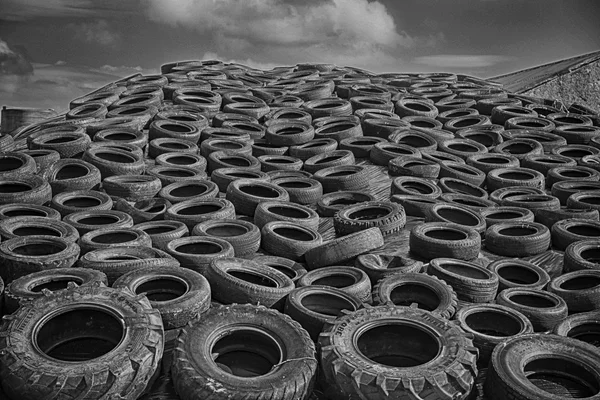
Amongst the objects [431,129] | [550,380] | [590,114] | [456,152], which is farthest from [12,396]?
[590,114]

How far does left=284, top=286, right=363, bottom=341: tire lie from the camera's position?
20.5 ft

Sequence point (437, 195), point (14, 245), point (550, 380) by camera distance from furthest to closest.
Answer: point (437, 195) → point (14, 245) → point (550, 380)

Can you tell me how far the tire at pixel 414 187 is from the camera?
10250 millimetres

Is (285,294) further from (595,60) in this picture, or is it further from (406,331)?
(595,60)

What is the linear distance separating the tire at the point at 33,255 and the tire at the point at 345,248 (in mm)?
3286

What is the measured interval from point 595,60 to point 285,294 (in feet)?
76.1

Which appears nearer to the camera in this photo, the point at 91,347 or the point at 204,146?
the point at 91,347

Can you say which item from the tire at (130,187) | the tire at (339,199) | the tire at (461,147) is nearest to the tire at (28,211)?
the tire at (130,187)

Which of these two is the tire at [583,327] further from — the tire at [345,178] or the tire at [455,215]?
the tire at [345,178]

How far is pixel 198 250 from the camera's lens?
26.4 ft

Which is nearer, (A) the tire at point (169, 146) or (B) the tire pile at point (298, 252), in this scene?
(B) the tire pile at point (298, 252)

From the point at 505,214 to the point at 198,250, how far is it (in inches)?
220

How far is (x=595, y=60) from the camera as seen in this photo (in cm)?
2425

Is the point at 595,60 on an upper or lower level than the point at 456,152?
upper
